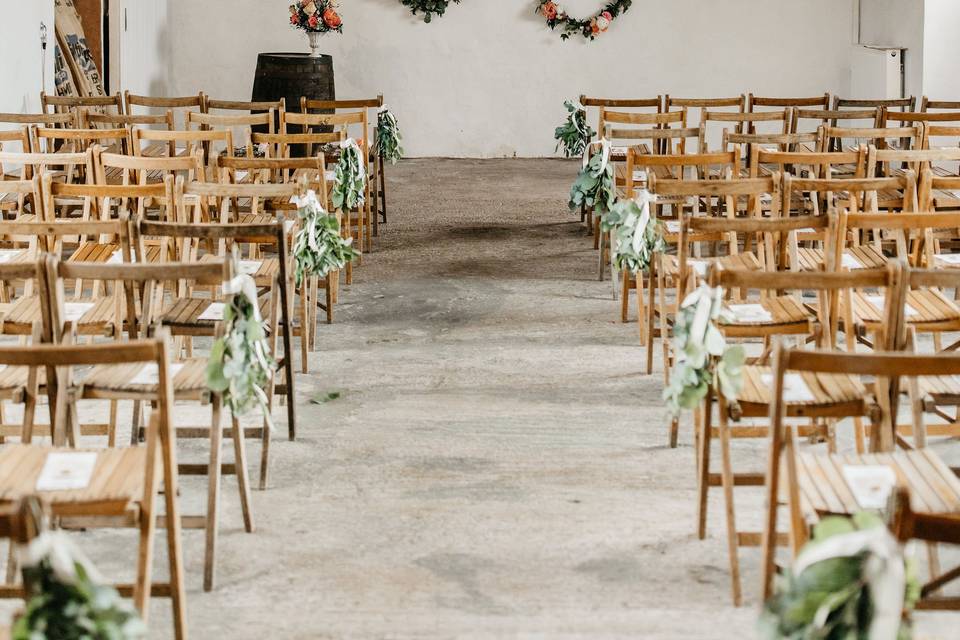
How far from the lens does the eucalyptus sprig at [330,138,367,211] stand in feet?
24.2

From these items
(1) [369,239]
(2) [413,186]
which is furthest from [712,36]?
(1) [369,239]

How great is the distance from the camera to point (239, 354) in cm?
384

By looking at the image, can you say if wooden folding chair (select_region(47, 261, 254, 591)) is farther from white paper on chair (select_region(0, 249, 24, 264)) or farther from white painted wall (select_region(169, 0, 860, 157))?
white painted wall (select_region(169, 0, 860, 157))

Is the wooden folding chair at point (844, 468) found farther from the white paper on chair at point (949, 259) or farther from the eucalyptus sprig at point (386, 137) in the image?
the eucalyptus sprig at point (386, 137)

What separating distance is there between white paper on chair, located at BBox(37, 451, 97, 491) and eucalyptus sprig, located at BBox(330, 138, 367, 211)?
13.1ft

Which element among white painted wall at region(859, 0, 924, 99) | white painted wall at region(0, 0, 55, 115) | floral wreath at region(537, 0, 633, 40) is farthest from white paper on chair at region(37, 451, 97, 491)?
floral wreath at region(537, 0, 633, 40)

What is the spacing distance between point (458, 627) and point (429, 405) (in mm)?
2148

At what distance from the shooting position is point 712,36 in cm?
1452

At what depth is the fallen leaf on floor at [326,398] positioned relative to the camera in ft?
18.9

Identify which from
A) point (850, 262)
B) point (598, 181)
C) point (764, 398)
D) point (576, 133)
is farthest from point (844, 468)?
point (576, 133)

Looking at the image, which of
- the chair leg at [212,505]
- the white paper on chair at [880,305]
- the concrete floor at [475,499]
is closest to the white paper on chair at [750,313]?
the white paper on chair at [880,305]

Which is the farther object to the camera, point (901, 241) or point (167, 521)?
point (901, 241)

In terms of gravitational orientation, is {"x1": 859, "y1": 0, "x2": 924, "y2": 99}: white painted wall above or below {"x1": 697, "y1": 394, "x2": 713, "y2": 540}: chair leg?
above

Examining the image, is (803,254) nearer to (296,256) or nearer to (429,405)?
(429,405)
